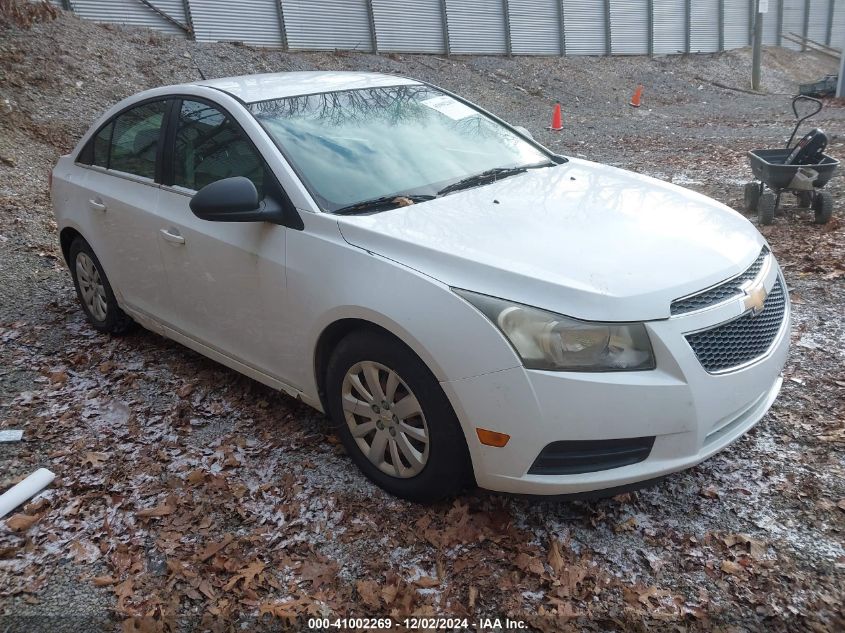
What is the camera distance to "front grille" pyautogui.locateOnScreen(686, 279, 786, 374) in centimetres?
273

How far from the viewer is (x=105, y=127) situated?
4.89 meters

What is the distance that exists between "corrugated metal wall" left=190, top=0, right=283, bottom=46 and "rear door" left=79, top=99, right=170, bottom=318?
12.8 metres

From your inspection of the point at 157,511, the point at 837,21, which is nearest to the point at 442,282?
the point at 157,511

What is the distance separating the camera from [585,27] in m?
26.3

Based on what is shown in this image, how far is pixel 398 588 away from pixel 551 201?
1.89 m

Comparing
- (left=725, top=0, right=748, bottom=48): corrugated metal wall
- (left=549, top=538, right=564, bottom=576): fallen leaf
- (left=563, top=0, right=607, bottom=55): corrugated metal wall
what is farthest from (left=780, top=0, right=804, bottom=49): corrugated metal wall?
(left=549, top=538, right=564, bottom=576): fallen leaf

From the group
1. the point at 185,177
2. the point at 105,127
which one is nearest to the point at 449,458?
the point at 185,177

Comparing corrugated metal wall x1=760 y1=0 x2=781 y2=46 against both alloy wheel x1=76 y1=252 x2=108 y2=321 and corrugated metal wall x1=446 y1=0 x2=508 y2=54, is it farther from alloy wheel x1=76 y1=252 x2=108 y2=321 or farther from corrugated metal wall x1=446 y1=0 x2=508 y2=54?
alloy wheel x1=76 y1=252 x2=108 y2=321

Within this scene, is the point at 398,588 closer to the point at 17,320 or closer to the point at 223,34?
the point at 17,320

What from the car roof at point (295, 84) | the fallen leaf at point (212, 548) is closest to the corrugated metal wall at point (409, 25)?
the car roof at point (295, 84)

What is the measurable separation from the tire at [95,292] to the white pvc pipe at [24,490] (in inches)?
64.9

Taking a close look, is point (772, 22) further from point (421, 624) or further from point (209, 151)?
point (421, 624)

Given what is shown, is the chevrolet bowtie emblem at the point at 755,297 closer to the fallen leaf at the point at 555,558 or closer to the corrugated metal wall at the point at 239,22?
the fallen leaf at the point at 555,558

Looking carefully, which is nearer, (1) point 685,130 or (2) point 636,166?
(2) point 636,166
